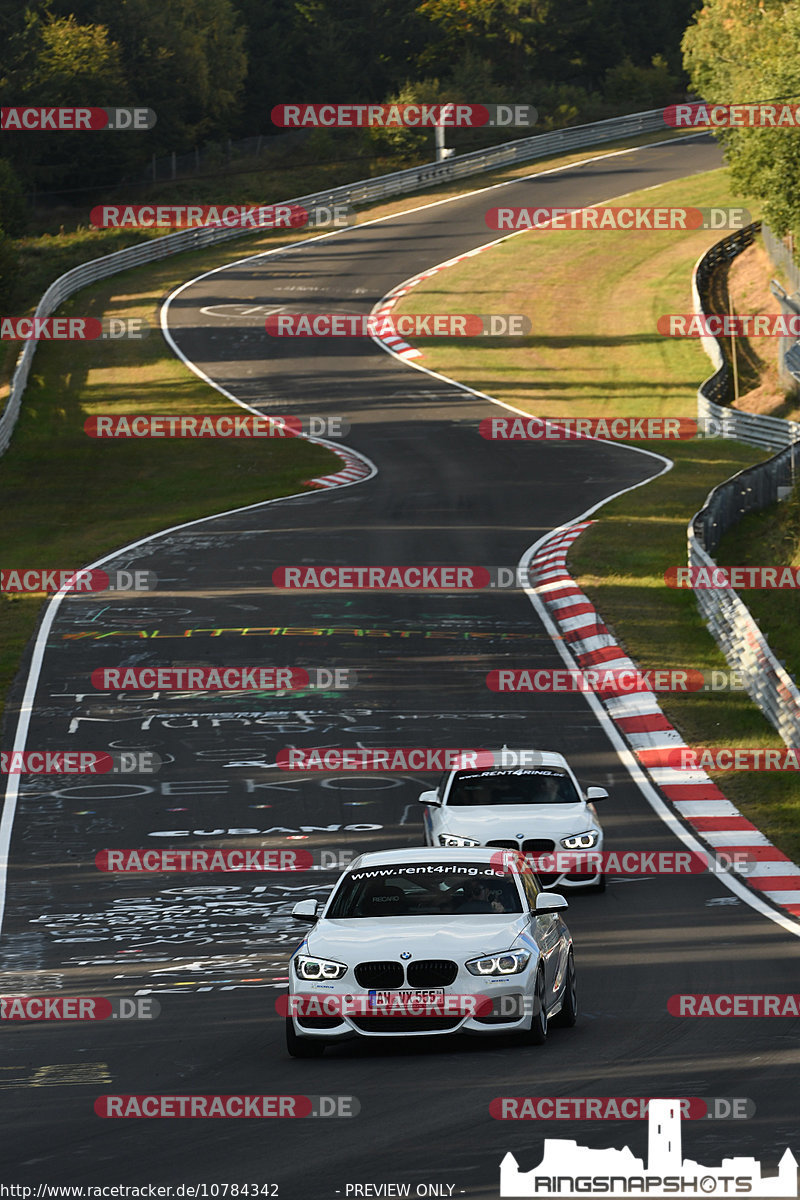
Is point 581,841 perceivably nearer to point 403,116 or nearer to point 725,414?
point 725,414

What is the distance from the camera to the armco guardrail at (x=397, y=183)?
69625mm

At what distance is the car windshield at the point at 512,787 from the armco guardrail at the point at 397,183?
158 feet

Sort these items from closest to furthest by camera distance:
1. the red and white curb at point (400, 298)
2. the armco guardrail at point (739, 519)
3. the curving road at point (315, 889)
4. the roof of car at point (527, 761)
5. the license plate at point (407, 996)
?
the curving road at point (315, 889) → the license plate at point (407, 996) → the roof of car at point (527, 761) → the armco guardrail at point (739, 519) → the red and white curb at point (400, 298)

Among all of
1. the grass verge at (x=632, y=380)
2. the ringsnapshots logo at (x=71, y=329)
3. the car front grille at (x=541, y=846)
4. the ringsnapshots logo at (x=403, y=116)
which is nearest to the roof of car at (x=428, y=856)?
the car front grille at (x=541, y=846)

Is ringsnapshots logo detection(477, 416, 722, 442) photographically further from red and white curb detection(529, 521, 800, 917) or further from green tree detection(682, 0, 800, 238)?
red and white curb detection(529, 521, 800, 917)

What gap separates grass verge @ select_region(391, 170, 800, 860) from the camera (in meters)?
23.0

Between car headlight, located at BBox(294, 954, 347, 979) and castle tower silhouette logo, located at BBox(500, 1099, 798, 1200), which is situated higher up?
castle tower silhouette logo, located at BBox(500, 1099, 798, 1200)

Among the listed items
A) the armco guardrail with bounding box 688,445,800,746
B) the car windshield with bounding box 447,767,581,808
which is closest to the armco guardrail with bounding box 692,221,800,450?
the armco guardrail with bounding box 688,445,800,746

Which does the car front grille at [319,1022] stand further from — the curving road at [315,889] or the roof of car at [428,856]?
the roof of car at [428,856]

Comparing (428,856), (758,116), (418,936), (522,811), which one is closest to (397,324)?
(758,116)

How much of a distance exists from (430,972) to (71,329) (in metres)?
54.9

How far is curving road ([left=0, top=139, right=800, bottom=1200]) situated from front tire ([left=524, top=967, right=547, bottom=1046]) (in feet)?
0.48

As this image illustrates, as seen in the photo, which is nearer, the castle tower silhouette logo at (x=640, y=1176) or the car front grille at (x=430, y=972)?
the castle tower silhouette logo at (x=640, y=1176)

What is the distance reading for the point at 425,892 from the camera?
1138 centimetres
